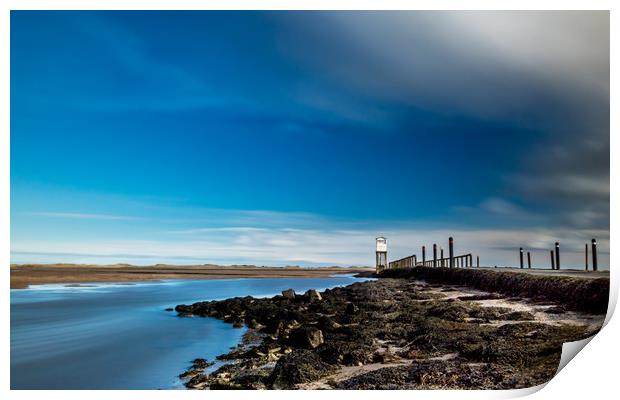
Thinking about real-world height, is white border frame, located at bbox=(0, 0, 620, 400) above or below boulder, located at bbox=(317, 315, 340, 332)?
above

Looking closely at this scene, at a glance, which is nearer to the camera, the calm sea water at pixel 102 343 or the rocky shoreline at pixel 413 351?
the rocky shoreline at pixel 413 351

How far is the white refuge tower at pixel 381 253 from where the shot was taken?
3144 cm

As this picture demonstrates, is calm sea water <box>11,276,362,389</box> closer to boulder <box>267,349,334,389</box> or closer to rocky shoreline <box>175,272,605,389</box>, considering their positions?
rocky shoreline <box>175,272,605,389</box>

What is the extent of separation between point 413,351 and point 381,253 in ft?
88.2

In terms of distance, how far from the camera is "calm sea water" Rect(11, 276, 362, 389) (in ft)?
24.4

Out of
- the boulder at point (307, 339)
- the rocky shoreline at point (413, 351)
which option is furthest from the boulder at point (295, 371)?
the boulder at point (307, 339)

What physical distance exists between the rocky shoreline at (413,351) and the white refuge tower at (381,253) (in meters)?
20.9

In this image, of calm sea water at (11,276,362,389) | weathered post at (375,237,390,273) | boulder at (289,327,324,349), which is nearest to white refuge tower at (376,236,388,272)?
weathered post at (375,237,390,273)

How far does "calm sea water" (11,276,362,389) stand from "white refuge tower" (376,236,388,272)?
1816 centimetres

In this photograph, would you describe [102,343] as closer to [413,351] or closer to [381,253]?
[413,351]
